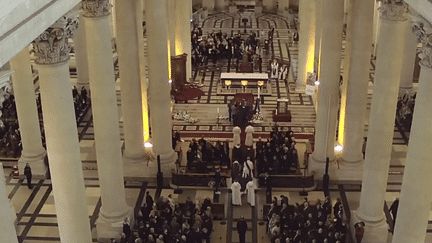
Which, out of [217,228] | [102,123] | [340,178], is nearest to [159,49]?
[102,123]

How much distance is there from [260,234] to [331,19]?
741cm

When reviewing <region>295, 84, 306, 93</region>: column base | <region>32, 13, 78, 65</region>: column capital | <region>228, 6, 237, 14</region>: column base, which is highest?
<region>32, 13, 78, 65</region>: column capital

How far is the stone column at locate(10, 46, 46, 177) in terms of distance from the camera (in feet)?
67.9

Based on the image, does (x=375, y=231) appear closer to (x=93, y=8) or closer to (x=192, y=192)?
(x=192, y=192)

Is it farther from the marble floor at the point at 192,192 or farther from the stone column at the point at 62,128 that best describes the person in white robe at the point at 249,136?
the stone column at the point at 62,128

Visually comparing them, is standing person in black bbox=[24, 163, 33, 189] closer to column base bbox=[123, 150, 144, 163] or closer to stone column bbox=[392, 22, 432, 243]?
column base bbox=[123, 150, 144, 163]

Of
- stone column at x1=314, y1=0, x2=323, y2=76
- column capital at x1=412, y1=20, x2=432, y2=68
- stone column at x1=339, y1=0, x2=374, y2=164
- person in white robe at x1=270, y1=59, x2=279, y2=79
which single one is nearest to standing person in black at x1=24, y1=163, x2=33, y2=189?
stone column at x1=339, y1=0, x2=374, y2=164

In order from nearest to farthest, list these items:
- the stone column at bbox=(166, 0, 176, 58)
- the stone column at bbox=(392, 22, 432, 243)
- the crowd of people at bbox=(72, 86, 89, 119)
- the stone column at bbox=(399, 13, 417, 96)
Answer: the stone column at bbox=(392, 22, 432, 243)
the crowd of people at bbox=(72, 86, 89, 119)
the stone column at bbox=(399, 13, 417, 96)
the stone column at bbox=(166, 0, 176, 58)

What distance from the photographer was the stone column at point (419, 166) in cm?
1092

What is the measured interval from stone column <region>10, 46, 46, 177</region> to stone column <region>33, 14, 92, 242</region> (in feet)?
27.9

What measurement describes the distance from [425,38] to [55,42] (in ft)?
22.9

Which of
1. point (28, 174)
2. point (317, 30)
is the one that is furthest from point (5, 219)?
point (317, 30)

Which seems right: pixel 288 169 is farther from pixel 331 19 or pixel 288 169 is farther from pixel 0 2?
pixel 0 2

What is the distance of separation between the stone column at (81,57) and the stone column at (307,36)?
428 inches
